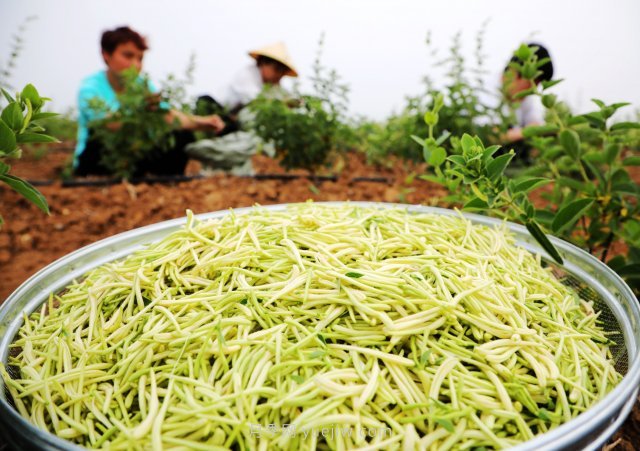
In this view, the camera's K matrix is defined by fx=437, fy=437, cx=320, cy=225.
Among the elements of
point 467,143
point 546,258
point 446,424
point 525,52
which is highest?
point 525,52

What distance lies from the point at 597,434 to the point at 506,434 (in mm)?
149

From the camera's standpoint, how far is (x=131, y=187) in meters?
3.31

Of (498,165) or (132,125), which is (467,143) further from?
(132,125)

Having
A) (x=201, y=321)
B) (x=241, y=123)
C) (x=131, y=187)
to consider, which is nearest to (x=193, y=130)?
(x=241, y=123)

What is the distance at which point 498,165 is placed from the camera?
3.67 ft

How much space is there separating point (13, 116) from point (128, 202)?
2.19 metres

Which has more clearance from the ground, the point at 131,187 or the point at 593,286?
the point at 593,286

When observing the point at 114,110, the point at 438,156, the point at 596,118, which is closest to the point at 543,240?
the point at 438,156

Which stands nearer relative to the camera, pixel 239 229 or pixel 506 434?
pixel 506 434

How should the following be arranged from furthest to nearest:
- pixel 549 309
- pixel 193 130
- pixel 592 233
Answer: pixel 193 130 → pixel 592 233 → pixel 549 309

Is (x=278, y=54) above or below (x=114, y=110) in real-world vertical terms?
above

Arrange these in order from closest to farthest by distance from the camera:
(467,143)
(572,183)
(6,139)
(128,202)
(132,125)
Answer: (6,139), (467,143), (572,183), (128,202), (132,125)

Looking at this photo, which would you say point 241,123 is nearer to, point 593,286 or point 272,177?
point 272,177

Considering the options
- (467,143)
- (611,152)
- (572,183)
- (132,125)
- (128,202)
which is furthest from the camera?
(132,125)
